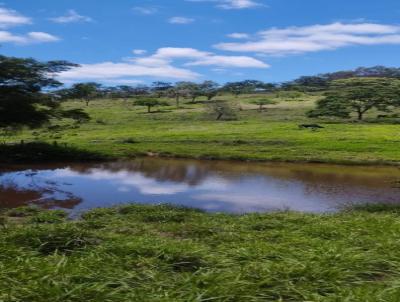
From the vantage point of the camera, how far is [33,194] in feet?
59.2

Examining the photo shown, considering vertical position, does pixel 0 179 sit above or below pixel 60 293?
below

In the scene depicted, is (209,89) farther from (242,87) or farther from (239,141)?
(239,141)

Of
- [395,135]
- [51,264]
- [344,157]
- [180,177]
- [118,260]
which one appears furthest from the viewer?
[395,135]

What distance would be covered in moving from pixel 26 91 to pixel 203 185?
44.2 feet

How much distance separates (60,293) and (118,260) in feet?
5.00

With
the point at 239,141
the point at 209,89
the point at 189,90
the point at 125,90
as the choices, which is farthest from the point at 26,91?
the point at 125,90

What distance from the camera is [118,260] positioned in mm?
6469

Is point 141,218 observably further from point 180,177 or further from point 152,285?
point 180,177

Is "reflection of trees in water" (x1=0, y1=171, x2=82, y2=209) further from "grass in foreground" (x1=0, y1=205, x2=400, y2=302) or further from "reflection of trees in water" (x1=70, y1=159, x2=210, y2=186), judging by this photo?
"grass in foreground" (x1=0, y1=205, x2=400, y2=302)

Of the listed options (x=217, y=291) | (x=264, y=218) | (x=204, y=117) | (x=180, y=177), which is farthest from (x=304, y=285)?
(x=204, y=117)

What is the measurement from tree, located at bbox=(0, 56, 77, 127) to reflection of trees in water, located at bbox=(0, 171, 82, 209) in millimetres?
6792

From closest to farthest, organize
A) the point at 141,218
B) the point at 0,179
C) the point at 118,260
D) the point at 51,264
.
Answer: the point at 51,264, the point at 118,260, the point at 141,218, the point at 0,179

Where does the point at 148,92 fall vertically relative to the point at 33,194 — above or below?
above

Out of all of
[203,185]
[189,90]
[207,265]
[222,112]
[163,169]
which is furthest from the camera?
[189,90]
